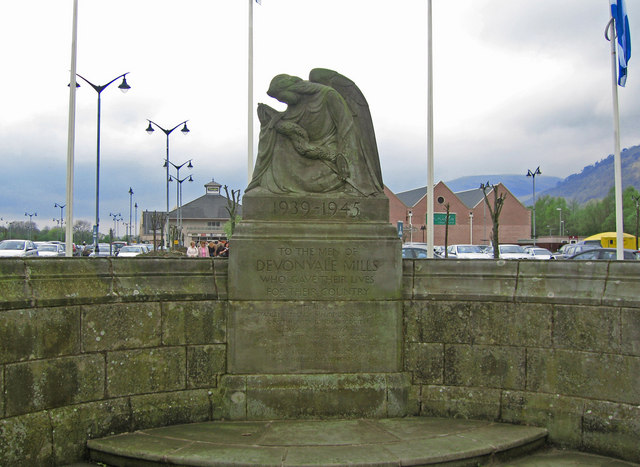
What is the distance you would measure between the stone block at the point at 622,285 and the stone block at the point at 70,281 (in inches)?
192

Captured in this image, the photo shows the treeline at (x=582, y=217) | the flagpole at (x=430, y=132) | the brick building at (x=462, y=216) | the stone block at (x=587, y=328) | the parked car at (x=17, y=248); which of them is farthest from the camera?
the treeline at (x=582, y=217)

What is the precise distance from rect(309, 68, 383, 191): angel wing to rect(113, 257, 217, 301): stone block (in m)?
2.31

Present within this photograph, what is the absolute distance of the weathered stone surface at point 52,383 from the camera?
4723 mm

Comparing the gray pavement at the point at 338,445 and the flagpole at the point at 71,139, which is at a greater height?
the flagpole at the point at 71,139

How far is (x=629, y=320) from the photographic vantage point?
17.2 ft

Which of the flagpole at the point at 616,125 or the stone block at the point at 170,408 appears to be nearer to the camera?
the stone block at the point at 170,408

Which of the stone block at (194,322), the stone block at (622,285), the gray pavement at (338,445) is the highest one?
the stone block at (622,285)

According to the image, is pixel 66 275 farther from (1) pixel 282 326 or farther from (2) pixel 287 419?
(2) pixel 287 419

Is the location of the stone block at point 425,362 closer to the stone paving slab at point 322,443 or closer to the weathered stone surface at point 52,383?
the stone paving slab at point 322,443

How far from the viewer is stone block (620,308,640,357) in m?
5.21

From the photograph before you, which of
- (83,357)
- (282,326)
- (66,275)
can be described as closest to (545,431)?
(282,326)

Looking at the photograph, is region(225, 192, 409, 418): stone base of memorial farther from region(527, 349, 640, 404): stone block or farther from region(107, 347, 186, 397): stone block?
region(527, 349, 640, 404): stone block

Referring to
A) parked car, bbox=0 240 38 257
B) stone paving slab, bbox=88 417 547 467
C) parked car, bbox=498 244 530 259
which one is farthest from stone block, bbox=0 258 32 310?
parked car, bbox=0 240 38 257

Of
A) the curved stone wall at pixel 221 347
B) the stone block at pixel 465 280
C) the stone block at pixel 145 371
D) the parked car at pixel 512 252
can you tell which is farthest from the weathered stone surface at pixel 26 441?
the parked car at pixel 512 252
